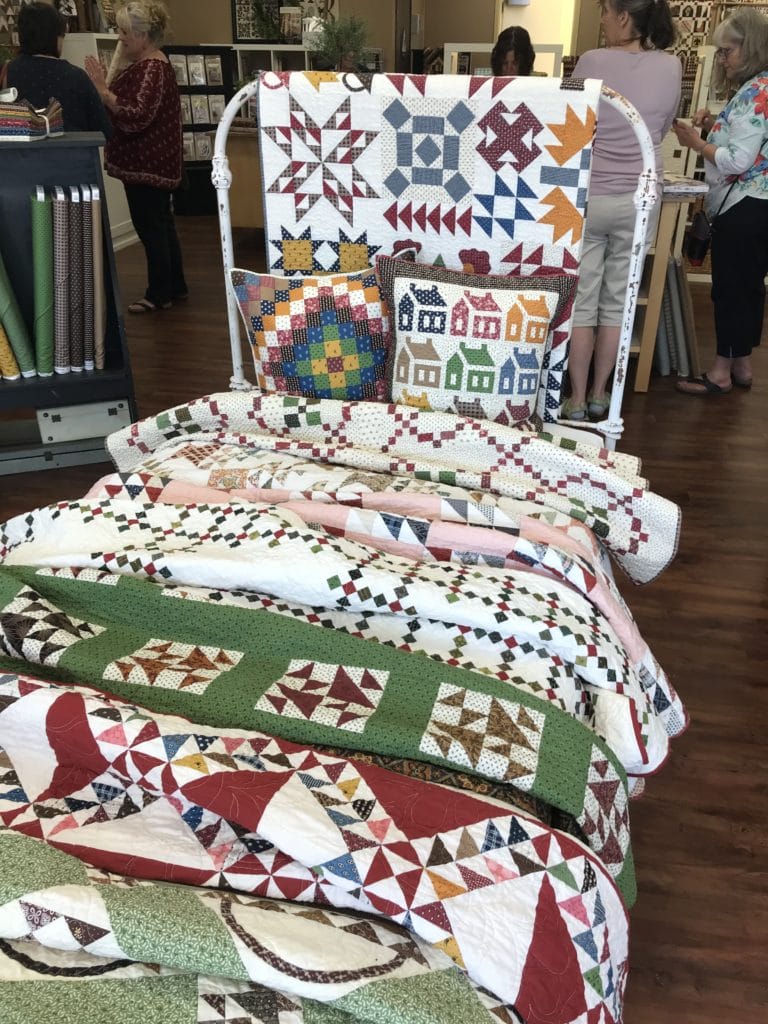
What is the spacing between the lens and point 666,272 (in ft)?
12.5

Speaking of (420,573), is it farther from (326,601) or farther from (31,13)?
(31,13)

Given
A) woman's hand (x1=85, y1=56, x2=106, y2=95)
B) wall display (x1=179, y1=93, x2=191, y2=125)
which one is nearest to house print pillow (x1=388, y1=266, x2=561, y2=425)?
woman's hand (x1=85, y1=56, x2=106, y2=95)

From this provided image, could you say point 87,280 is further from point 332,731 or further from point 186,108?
point 186,108

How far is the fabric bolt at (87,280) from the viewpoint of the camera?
2.93 m

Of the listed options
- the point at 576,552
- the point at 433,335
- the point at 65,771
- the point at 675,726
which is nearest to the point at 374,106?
the point at 433,335

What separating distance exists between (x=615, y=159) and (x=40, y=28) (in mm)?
2319

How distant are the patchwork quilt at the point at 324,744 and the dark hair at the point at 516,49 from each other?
8.00ft

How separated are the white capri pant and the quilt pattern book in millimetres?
992

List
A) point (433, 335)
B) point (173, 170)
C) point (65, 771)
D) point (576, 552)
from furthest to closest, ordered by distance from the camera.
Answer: point (173, 170) → point (433, 335) → point (576, 552) → point (65, 771)

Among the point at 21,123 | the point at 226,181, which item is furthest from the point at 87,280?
the point at 226,181

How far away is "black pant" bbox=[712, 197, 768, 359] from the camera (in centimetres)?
357

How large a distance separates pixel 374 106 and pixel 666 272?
1951 millimetres

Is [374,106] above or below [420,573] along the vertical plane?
above

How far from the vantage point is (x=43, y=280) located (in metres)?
2.96
